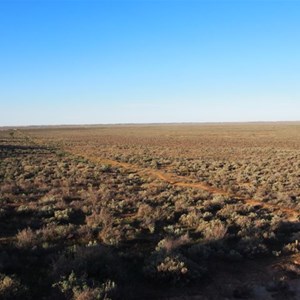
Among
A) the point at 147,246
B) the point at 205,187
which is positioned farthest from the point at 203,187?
the point at 147,246

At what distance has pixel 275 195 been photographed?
53.2 feet

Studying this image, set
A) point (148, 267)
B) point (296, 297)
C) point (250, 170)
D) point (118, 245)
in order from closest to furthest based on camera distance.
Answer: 1. point (296, 297)
2. point (148, 267)
3. point (118, 245)
4. point (250, 170)

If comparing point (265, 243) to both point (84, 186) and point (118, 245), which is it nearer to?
point (118, 245)

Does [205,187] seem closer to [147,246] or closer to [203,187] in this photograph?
[203,187]

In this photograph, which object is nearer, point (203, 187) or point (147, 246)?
point (147, 246)

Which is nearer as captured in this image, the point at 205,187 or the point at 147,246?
the point at 147,246

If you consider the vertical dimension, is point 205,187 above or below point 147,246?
below

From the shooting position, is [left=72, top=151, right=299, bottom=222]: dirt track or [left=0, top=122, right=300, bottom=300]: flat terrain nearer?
[left=0, top=122, right=300, bottom=300]: flat terrain

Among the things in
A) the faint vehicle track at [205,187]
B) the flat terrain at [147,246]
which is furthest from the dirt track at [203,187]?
the flat terrain at [147,246]

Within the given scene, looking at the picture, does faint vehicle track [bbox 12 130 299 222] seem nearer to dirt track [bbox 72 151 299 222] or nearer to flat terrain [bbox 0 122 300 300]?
dirt track [bbox 72 151 299 222]

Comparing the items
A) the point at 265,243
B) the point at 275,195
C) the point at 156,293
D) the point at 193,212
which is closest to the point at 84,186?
the point at 193,212

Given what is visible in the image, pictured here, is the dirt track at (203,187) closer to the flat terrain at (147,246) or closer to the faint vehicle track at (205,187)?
the faint vehicle track at (205,187)

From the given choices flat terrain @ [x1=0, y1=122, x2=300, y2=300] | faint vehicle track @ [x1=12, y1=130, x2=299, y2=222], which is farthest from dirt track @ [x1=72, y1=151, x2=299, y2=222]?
flat terrain @ [x1=0, y1=122, x2=300, y2=300]

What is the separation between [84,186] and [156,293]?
1211 cm
